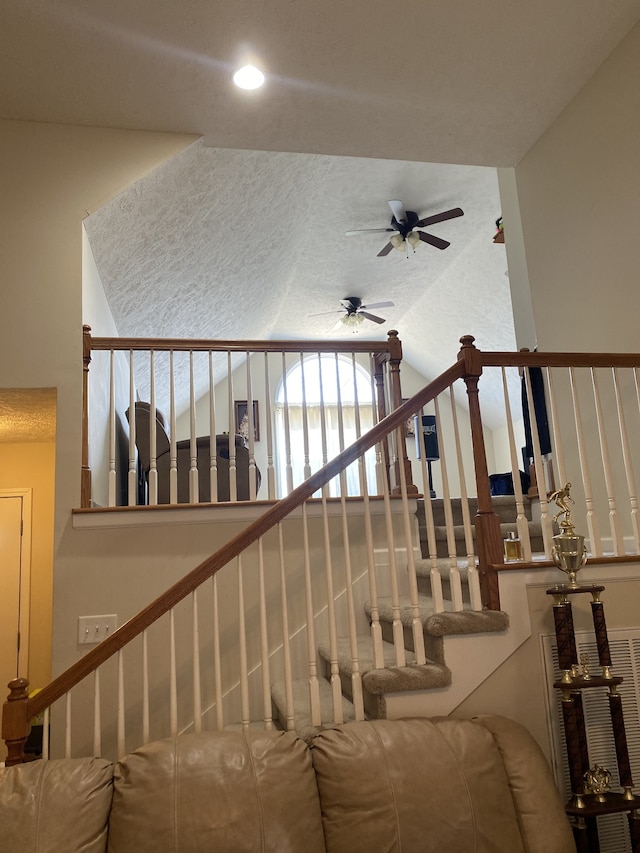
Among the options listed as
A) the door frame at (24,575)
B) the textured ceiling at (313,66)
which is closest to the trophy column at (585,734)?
the textured ceiling at (313,66)

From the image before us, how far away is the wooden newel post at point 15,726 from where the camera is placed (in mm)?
2365

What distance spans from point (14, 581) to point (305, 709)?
11.1 ft

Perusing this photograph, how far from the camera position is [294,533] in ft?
11.9

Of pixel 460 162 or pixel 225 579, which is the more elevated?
pixel 460 162

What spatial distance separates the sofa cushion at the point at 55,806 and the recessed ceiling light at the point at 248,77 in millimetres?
3371

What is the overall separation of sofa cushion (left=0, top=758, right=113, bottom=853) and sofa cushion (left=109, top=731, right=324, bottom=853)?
5 centimetres

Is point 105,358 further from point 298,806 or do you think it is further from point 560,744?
point 560,744

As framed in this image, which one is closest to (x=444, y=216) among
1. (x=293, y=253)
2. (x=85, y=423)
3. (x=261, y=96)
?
(x=293, y=253)

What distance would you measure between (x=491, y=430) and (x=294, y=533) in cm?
701

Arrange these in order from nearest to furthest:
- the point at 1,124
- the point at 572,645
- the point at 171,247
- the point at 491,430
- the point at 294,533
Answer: the point at 572,645, the point at 294,533, the point at 1,124, the point at 171,247, the point at 491,430

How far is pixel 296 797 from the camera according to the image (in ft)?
7.16

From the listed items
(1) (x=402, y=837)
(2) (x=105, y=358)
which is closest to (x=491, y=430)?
(2) (x=105, y=358)

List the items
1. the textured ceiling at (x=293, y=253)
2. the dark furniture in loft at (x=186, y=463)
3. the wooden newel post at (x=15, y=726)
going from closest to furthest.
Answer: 1. the wooden newel post at (x=15, y=726)
2. the dark furniture in loft at (x=186, y=463)
3. the textured ceiling at (x=293, y=253)

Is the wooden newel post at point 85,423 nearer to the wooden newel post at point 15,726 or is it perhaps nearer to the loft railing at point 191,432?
the loft railing at point 191,432
